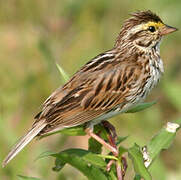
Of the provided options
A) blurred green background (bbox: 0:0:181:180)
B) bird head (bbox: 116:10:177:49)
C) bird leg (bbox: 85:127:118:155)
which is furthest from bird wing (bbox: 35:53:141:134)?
blurred green background (bbox: 0:0:181:180)

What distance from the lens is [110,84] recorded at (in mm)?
4008

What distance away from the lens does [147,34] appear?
438 cm

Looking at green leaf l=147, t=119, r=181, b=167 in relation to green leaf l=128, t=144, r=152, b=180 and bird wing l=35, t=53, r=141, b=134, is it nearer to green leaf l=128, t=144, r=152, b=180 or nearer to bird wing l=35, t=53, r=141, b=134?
green leaf l=128, t=144, r=152, b=180

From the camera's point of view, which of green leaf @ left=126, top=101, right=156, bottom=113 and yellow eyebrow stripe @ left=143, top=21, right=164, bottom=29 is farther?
yellow eyebrow stripe @ left=143, top=21, right=164, bottom=29

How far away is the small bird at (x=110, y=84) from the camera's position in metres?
3.70

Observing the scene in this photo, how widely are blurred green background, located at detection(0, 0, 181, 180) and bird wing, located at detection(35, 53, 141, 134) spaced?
0.70m

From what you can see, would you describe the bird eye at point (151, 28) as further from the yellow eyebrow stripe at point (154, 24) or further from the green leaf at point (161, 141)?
the green leaf at point (161, 141)

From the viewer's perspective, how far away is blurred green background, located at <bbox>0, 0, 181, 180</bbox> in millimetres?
4789

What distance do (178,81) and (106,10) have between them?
4.62 feet

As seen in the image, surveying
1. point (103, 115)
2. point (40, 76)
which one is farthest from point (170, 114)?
→ point (103, 115)

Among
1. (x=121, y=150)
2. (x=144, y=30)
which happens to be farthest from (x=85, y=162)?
(x=144, y=30)

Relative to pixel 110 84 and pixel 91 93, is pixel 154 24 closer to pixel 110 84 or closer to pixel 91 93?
pixel 110 84

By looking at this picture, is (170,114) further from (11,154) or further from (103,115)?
(11,154)

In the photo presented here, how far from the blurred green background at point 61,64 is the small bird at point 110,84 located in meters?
0.64
